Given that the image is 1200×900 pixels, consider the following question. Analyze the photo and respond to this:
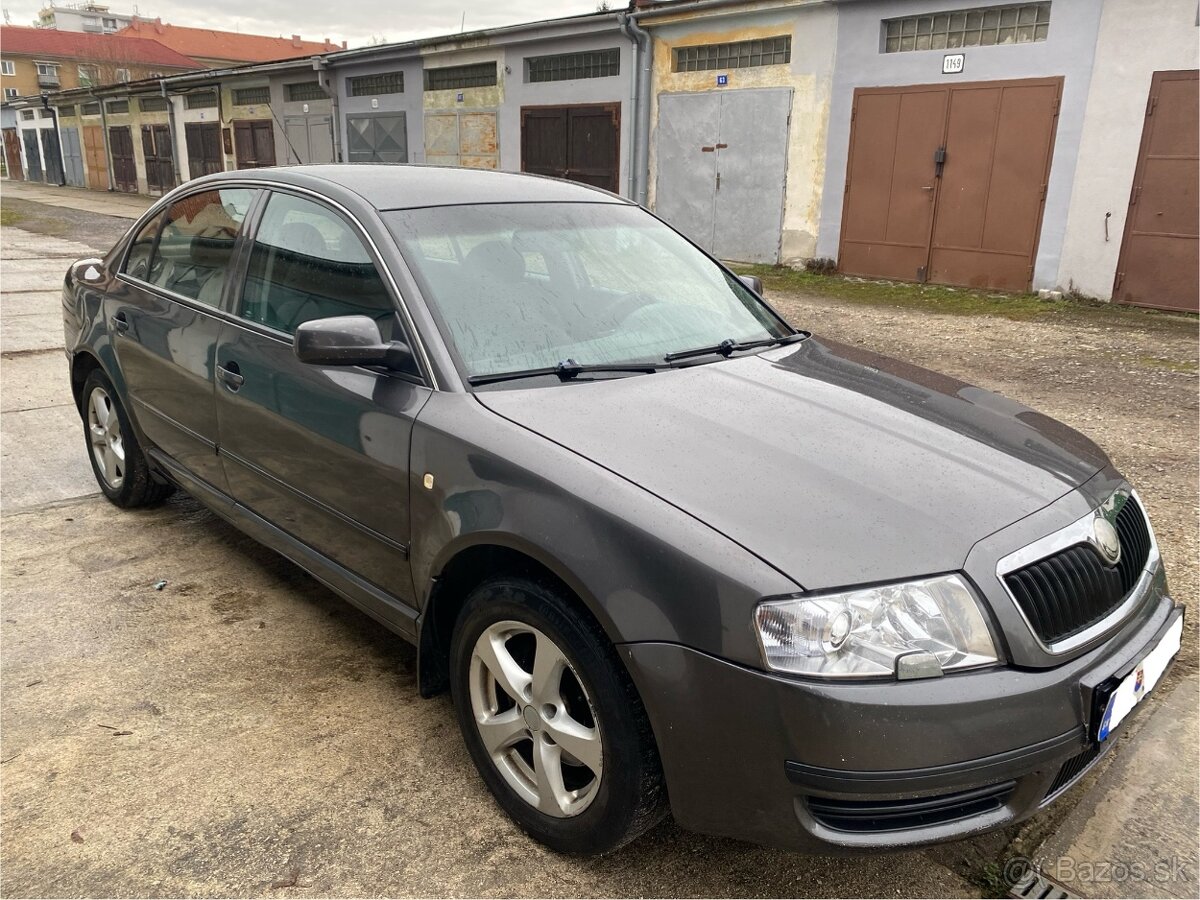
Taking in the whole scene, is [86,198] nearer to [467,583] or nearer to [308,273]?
[308,273]

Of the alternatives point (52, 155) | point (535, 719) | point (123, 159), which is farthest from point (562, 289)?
point (52, 155)

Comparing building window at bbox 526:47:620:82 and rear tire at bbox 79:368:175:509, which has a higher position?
building window at bbox 526:47:620:82

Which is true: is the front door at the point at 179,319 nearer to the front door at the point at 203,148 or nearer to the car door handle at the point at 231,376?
the car door handle at the point at 231,376

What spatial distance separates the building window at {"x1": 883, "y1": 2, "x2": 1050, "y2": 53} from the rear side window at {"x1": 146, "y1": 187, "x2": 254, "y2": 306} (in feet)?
32.5

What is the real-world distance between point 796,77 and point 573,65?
15.1 feet

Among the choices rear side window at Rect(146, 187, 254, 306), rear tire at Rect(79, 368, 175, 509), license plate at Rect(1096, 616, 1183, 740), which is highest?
rear side window at Rect(146, 187, 254, 306)

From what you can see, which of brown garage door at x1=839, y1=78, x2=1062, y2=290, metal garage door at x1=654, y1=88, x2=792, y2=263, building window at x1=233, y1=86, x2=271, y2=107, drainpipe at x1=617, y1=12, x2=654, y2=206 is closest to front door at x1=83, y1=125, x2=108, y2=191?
building window at x1=233, y1=86, x2=271, y2=107

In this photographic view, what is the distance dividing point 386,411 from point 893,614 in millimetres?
1460

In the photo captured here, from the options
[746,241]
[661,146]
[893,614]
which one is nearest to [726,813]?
[893,614]

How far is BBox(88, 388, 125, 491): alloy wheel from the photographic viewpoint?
431cm

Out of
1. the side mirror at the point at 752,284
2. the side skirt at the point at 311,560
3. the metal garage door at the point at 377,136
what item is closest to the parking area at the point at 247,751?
the side skirt at the point at 311,560

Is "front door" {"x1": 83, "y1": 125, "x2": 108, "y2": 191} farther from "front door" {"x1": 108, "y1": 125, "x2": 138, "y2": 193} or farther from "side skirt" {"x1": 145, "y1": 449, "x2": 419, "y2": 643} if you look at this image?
"side skirt" {"x1": 145, "y1": 449, "x2": 419, "y2": 643}

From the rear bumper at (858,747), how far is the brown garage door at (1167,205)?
9.60 meters

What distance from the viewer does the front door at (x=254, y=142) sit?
23.4 meters
